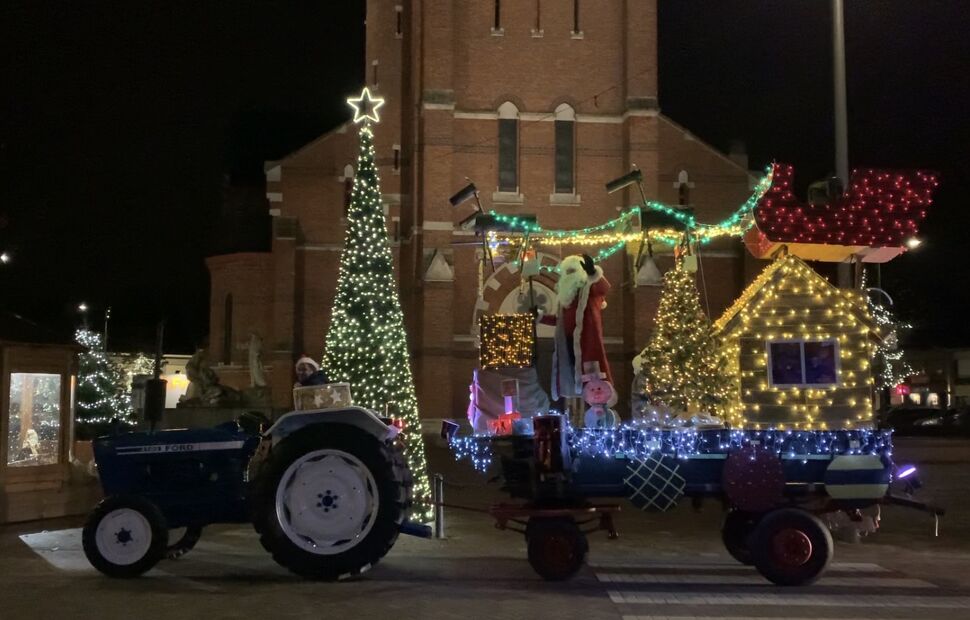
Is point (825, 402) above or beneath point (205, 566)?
above

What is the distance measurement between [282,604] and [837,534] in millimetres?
7889

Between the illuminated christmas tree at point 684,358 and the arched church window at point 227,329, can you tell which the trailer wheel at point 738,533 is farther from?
the arched church window at point 227,329

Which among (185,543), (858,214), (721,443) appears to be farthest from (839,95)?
(185,543)

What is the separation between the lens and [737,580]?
989 centimetres

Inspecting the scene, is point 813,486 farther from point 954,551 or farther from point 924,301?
point 924,301

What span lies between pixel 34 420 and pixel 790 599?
13.8 m

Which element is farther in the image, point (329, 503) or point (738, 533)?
point (738, 533)

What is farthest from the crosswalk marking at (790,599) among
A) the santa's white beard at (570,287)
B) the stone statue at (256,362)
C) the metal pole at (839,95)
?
the stone statue at (256,362)

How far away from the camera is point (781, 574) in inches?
365

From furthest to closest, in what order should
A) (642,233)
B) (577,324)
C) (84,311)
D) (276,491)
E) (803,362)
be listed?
(84,311), (642,233), (577,324), (803,362), (276,491)

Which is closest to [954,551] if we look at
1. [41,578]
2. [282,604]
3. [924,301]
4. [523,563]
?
[523,563]

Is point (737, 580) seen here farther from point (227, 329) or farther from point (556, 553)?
point (227, 329)

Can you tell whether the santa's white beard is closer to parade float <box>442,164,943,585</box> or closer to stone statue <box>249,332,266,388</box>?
parade float <box>442,164,943,585</box>

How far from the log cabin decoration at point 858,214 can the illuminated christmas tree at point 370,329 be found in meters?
5.21
